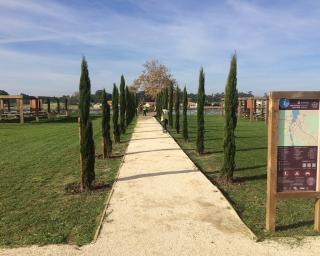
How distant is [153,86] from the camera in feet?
220

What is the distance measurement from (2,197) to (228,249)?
16.4ft

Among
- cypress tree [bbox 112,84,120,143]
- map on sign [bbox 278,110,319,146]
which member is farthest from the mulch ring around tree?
cypress tree [bbox 112,84,120,143]

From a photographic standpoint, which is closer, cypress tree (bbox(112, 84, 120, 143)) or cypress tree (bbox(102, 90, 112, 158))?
cypress tree (bbox(102, 90, 112, 158))

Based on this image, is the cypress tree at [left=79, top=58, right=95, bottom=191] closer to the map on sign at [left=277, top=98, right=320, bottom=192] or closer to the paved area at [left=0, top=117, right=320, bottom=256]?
the paved area at [left=0, top=117, right=320, bottom=256]

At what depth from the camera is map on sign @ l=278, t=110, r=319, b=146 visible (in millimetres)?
6070

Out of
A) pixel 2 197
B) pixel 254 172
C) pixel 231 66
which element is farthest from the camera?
pixel 254 172

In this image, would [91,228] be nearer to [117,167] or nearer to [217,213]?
[217,213]

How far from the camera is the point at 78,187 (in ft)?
29.1

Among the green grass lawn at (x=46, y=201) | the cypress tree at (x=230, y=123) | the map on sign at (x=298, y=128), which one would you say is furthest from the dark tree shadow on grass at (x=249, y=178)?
the map on sign at (x=298, y=128)

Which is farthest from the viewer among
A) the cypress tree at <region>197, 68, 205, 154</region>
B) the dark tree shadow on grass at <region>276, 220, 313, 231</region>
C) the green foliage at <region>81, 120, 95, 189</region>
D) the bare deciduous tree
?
the bare deciduous tree

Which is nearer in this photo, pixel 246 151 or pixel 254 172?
pixel 254 172

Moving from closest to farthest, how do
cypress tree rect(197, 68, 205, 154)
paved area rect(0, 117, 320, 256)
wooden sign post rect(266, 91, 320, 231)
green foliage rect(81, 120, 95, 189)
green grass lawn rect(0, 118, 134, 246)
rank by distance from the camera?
1. paved area rect(0, 117, 320, 256)
2. green grass lawn rect(0, 118, 134, 246)
3. wooden sign post rect(266, 91, 320, 231)
4. green foliage rect(81, 120, 95, 189)
5. cypress tree rect(197, 68, 205, 154)

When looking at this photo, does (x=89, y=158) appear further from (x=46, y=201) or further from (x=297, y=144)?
(x=297, y=144)

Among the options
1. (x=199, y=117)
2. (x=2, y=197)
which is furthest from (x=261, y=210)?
(x=199, y=117)
